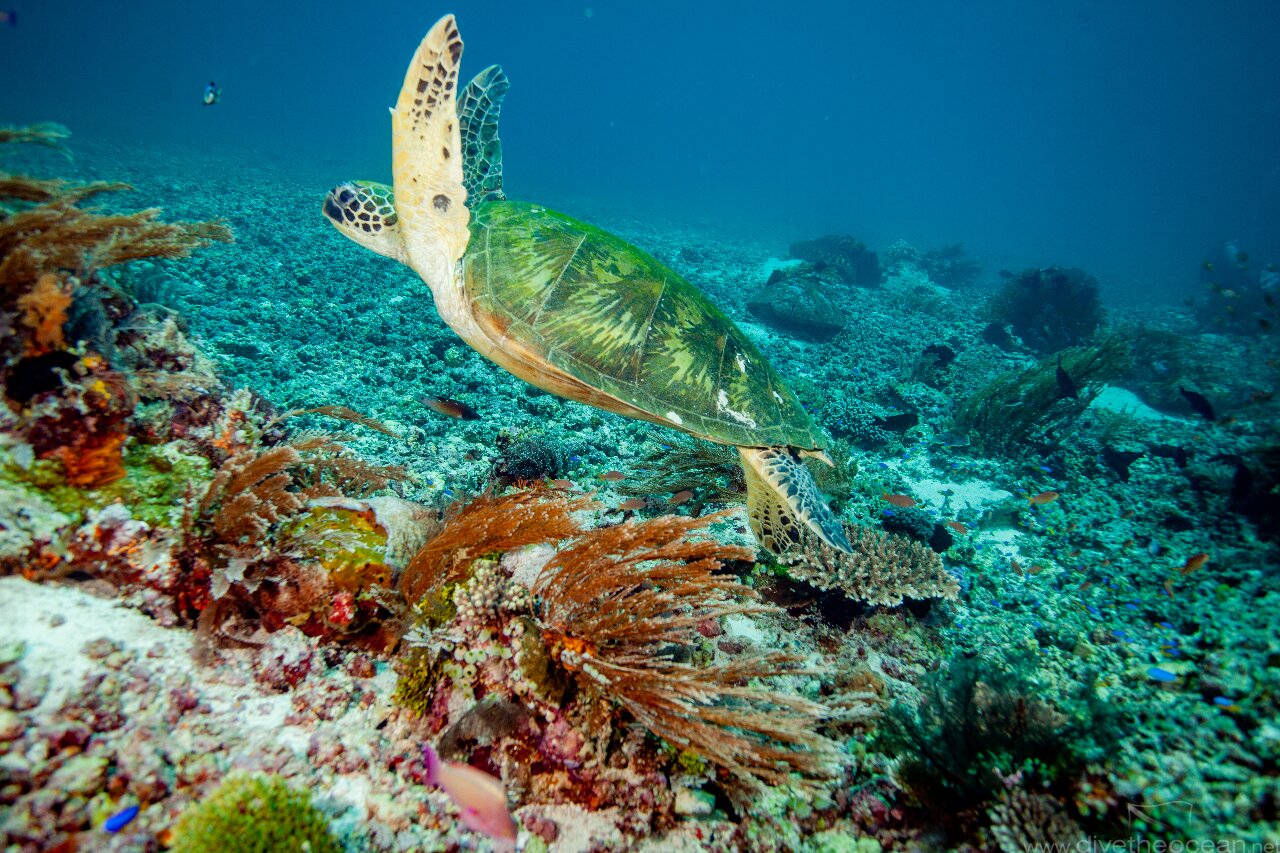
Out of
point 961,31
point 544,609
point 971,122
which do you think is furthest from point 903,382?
point 971,122

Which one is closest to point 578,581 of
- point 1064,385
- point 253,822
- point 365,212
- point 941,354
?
point 253,822

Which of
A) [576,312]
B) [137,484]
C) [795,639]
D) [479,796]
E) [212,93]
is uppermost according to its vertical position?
[212,93]

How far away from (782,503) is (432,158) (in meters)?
3.57

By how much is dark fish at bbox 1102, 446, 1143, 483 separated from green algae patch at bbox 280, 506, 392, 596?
321 inches

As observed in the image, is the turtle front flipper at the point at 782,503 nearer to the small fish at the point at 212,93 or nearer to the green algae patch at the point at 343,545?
the green algae patch at the point at 343,545

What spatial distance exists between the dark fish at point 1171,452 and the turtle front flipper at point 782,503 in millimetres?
5668

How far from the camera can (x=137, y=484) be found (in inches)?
76.4

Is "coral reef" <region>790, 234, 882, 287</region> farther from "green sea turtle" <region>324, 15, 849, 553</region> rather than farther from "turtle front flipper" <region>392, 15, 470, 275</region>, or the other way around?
"turtle front flipper" <region>392, 15, 470, 275</region>

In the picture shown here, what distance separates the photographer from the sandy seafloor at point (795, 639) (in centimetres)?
148

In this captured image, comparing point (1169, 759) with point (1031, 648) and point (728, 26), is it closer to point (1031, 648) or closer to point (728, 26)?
point (1031, 648)

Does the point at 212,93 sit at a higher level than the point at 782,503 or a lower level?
higher

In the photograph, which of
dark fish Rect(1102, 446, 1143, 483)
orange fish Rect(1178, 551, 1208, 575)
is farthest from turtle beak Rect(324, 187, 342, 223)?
dark fish Rect(1102, 446, 1143, 483)

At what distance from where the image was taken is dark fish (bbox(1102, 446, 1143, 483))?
5816mm

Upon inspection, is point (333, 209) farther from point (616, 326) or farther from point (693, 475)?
point (693, 475)
